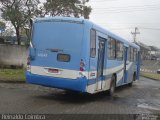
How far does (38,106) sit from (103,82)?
14.3 ft

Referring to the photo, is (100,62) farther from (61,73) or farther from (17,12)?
(17,12)

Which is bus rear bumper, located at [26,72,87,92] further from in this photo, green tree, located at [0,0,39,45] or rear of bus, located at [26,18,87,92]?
green tree, located at [0,0,39,45]

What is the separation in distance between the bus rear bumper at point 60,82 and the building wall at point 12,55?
12920 millimetres

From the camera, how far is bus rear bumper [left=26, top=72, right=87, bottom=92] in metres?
13.0

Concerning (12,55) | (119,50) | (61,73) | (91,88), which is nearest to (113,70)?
(119,50)

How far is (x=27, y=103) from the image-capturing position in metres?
12.2

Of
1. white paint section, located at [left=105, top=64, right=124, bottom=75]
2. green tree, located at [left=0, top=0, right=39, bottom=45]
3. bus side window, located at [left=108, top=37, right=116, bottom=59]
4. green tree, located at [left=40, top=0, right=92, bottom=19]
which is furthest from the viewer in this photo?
green tree, located at [left=40, top=0, right=92, bottom=19]

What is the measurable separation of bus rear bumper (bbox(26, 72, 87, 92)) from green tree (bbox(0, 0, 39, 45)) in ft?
65.3

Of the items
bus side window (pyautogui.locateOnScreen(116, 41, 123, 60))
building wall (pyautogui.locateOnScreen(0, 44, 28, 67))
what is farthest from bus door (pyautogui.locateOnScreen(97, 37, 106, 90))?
building wall (pyautogui.locateOnScreen(0, 44, 28, 67))

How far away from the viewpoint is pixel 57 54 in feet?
44.5

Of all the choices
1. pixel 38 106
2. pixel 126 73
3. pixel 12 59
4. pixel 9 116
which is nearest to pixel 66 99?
pixel 38 106

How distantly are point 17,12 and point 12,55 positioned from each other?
7585 millimetres

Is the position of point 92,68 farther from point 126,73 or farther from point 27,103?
point 126,73

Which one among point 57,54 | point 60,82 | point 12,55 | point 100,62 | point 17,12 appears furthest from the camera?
point 17,12
